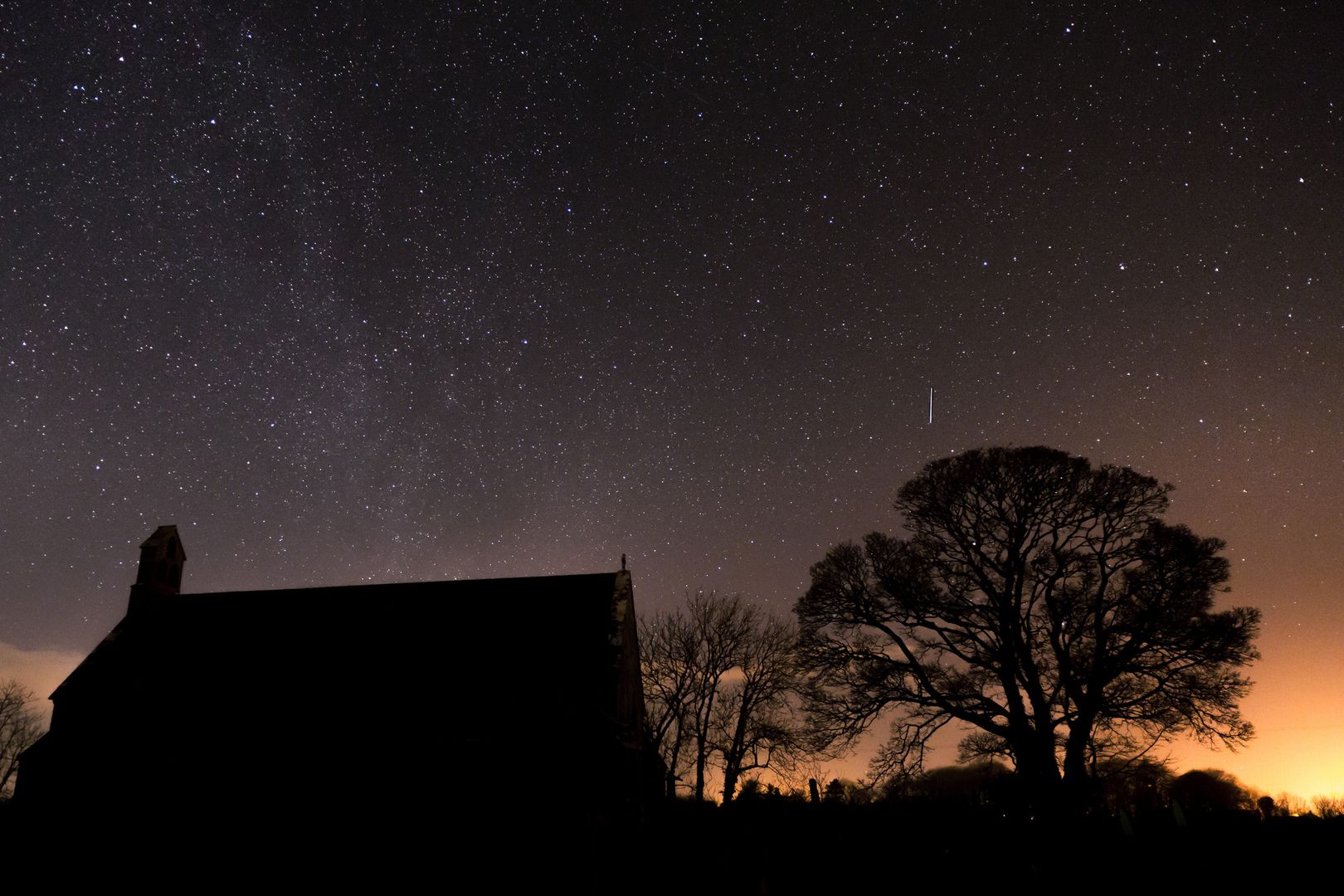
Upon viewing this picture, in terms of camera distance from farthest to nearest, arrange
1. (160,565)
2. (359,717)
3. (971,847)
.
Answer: (160,565)
(359,717)
(971,847)

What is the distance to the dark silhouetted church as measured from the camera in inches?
855

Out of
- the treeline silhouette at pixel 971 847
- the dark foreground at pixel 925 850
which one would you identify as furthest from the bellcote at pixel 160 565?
the treeline silhouette at pixel 971 847

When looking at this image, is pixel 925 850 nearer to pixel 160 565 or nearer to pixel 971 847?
pixel 971 847

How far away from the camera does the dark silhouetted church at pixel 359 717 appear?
71.3 ft

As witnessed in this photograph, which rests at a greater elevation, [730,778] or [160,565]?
[160,565]

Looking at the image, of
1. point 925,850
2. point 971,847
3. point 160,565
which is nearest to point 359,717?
point 160,565

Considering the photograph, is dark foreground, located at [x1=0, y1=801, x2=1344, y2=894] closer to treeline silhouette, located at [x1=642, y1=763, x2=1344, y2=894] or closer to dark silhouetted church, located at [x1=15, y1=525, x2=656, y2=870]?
treeline silhouette, located at [x1=642, y1=763, x2=1344, y2=894]

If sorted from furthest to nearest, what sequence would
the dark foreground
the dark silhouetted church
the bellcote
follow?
the bellcote < the dark silhouetted church < the dark foreground

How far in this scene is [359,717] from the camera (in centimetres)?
2359

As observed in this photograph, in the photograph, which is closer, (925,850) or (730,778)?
(925,850)

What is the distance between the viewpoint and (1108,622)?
22.4 metres

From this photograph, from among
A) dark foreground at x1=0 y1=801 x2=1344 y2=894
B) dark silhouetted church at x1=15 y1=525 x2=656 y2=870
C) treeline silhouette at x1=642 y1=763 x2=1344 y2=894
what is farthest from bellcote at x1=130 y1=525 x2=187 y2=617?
treeline silhouette at x1=642 y1=763 x2=1344 y2=894

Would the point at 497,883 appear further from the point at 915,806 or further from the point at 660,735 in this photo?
the point at 660,735

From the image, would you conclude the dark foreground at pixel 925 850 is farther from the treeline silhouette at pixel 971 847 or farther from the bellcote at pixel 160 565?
the bellcote at pixel 160 565
